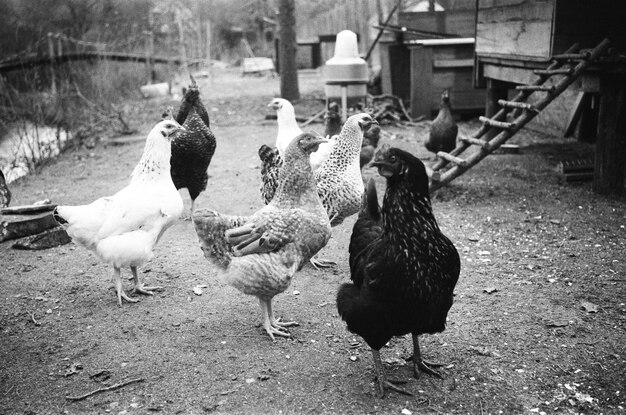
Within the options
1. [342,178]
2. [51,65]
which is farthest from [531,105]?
[51,65]

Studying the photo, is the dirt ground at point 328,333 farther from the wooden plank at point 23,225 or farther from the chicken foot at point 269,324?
the wooden plank at point 23,225

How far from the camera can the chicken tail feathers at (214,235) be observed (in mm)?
3584

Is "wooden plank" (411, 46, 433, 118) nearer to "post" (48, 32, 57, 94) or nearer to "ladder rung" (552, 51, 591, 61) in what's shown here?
"ladder rung" (552, 51, 591, 61)

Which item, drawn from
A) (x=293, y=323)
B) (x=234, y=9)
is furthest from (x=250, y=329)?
(x=234, y=9)

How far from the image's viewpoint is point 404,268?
2896 mm

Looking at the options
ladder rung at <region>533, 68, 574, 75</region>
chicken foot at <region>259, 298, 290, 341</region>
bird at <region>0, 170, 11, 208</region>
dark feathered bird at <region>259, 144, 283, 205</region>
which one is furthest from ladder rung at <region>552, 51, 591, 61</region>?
bird at <region>0, 170, 11, 208</region>

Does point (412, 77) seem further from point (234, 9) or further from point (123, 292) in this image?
point (234, 9)

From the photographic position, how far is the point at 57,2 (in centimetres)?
1265

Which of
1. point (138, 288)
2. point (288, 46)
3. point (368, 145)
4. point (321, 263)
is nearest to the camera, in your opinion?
point (138, 288)

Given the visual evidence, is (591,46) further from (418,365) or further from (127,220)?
(127,220)

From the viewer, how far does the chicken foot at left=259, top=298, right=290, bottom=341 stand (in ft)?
12.4

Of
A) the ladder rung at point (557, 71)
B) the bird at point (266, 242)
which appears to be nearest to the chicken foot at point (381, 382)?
the bird at point (266, 242)

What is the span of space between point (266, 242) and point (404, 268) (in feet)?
3.44

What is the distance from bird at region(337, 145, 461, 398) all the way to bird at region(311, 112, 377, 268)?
5.76ft
